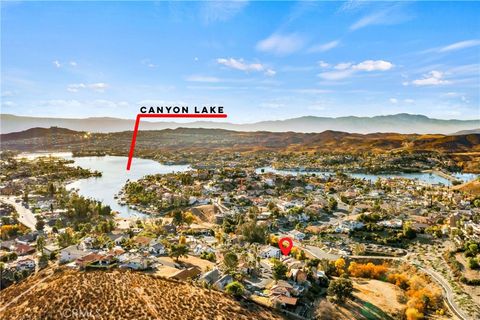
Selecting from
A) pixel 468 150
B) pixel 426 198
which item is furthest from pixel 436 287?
pixel 468 150

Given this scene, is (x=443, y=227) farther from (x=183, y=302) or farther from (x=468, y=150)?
(x=468, y=150)

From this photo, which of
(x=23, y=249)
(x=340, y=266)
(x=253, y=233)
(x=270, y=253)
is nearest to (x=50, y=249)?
(x=23, y=249)

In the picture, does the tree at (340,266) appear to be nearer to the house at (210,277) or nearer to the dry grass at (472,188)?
the house at (210,277)

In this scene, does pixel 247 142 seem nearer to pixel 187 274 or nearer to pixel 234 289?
pixel 187 274

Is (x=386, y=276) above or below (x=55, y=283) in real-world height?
below

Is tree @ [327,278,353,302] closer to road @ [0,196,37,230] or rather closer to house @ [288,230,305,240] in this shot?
house @ [288,230,305,240]

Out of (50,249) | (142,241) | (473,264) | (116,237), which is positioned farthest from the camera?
(116,237)

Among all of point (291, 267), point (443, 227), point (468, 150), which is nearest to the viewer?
point (291, 267)
